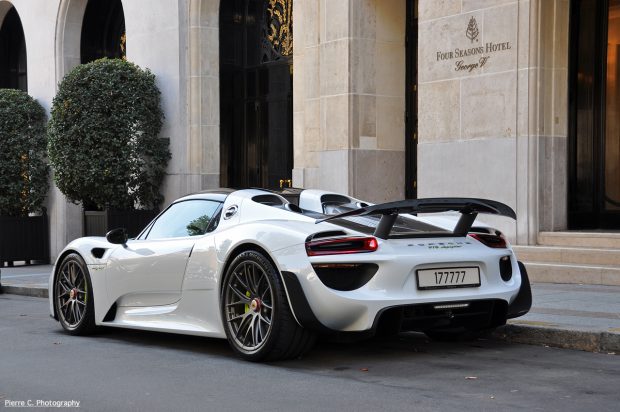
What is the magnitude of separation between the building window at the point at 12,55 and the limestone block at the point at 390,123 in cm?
1306

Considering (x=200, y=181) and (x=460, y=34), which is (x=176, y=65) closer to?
(x=200, y=181)

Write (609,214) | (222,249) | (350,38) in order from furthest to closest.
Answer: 1. (350,38)
2. (609,214)
3. (222,249)

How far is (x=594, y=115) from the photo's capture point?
12602 millimetres

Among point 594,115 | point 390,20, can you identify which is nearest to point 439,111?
point 594,115

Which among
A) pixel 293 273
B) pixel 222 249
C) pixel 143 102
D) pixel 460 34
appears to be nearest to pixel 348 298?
pixel 293 273

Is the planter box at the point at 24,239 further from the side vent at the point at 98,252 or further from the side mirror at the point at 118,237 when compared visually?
the side mirror at the point at 118,237

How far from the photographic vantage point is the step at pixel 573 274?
10.5 metres

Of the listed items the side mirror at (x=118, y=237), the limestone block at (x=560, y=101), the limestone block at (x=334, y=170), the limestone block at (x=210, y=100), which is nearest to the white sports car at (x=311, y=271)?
the side mirror at (x=118, y=237)

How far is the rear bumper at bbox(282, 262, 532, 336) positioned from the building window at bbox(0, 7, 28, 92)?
20009 millimetres

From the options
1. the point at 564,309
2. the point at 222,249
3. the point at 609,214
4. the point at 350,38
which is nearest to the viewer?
the point at 222,249

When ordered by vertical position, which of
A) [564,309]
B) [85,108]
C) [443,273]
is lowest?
[564,309]

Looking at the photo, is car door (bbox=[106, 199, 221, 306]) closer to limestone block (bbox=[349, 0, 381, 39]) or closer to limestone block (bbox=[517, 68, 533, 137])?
limestone block (bbox=[517, 68, 533, 137])

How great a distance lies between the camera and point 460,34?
12.6m

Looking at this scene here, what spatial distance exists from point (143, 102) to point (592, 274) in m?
9.59
